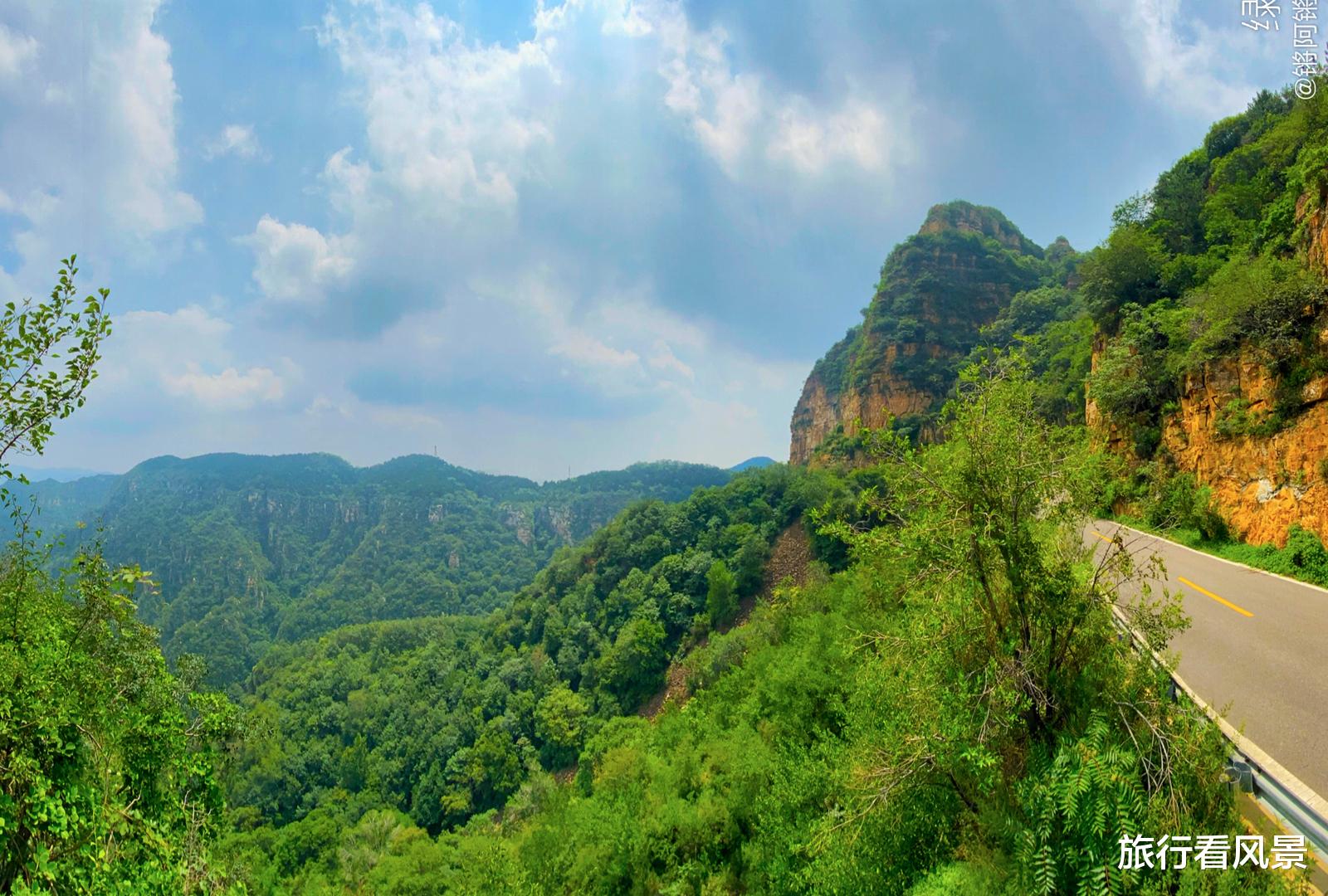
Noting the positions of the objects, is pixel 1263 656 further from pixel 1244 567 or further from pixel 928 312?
pixel 928 312

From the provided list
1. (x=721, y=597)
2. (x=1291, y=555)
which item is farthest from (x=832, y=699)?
(x=721, y=597)

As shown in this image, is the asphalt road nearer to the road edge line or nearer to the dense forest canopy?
the road edge line

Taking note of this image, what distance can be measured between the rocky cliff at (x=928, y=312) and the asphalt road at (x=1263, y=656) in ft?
163

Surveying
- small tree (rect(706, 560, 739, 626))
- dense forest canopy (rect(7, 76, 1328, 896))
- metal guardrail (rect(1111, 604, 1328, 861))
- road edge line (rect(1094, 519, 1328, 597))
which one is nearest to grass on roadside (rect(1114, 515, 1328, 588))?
road edge line (rect(1094, 519, 1328, 597))

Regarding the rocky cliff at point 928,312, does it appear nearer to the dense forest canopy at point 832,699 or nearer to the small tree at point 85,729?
the dense forest canopy at point 832,699

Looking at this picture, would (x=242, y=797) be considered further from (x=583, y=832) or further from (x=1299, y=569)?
(x=1299, y=569)

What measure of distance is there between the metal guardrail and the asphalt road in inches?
7.9

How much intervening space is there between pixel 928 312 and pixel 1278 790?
71402 millimetres

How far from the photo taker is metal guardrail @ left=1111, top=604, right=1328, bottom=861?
16.1ft

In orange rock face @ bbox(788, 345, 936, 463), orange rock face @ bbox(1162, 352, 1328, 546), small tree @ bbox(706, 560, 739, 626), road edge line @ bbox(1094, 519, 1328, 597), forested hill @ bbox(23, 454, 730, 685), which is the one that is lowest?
forested hill @ bbox(23, 454, 730, 685)

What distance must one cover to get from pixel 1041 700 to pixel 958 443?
3.12m

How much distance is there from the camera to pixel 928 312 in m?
67.8

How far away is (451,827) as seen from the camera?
40750 millimetres

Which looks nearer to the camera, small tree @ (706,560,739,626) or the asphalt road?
the asphalt road
